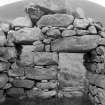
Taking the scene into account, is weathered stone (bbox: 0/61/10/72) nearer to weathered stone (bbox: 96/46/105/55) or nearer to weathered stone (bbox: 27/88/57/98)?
weathered stone (bbox: 27/88/57/98)

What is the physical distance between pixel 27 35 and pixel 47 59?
845 mm

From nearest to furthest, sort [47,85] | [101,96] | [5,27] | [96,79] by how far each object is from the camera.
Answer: [101,96]
[96,79]
[47,85]
[5,27]

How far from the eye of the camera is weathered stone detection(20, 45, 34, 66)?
4.98 metres

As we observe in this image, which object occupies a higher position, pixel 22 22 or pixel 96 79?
pixel 22 22

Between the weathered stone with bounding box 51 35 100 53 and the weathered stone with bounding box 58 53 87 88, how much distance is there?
176mm

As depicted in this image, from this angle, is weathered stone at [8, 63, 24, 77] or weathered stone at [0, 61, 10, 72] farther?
weathered stone at [8, 63, 24, 77]

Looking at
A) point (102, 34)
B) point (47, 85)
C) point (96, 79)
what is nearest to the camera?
point (96, 79)

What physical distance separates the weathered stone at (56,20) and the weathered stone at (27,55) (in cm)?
71

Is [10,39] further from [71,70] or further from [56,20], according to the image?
[71,70]

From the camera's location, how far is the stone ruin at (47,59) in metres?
4.88

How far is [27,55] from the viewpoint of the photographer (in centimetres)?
499

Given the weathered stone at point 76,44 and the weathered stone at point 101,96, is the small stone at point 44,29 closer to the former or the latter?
the weathered stone at point 76,44

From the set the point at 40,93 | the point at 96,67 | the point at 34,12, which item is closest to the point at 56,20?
the point at 34,12

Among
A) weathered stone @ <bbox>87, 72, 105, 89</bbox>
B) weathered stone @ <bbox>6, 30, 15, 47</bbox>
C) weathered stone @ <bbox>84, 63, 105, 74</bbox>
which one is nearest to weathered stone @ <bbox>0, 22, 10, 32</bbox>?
weathered stone @ <bbox>6, 30, 15, 47</bbox>
